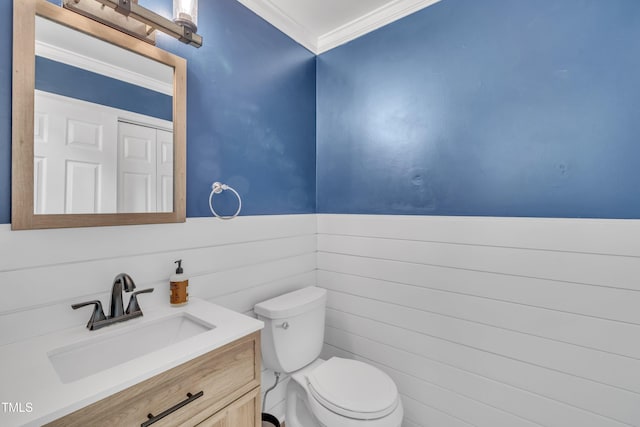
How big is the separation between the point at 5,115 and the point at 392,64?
1.75 meters

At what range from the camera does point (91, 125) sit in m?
1.03

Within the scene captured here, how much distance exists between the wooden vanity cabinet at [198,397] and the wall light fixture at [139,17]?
3.86 feet

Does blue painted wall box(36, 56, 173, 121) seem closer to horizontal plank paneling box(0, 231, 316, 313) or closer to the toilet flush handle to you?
horizontal plank paneling box(0, 231, 316, 313)

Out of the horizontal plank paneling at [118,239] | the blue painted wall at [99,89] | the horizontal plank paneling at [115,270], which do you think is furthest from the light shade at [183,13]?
the horizontal plank paneling at [115,270]

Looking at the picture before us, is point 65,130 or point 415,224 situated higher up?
point 65,130

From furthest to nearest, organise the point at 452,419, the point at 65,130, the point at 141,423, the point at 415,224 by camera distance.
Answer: the point at 415,224, the point at 452,419, the point at 65,130, the point at 141,423

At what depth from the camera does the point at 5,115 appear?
2.87 ft

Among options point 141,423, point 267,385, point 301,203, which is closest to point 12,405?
point 141,423

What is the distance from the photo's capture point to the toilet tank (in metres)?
1.46

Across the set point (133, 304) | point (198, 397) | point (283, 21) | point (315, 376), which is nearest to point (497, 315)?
point (315, 376)

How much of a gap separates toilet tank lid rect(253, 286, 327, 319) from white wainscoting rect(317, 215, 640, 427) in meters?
0.32

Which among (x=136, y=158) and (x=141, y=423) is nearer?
(x=141, y=423)

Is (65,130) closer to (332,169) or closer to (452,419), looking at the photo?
(332,169)

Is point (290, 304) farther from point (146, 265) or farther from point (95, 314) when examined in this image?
point (95, 314)
